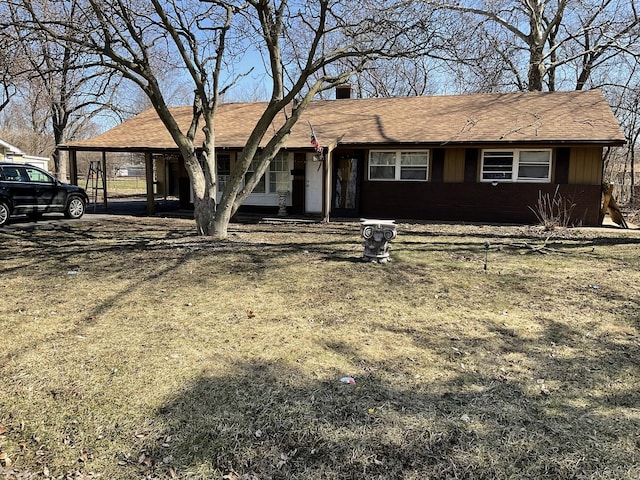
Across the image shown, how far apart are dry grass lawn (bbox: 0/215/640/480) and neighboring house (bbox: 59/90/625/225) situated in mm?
6904

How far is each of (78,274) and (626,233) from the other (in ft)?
40.8

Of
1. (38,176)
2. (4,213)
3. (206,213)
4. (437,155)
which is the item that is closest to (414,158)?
(437,155)

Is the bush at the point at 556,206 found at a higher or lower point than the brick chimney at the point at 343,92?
lower

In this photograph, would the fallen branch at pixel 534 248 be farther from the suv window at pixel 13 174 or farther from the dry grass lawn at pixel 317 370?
the suv window at pixel 13 174

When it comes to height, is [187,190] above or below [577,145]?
below

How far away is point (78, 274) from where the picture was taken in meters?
6.91

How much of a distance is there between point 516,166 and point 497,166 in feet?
1.75

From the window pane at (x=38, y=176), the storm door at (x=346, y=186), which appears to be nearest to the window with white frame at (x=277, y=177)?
the storm door at (x=346, y=186)

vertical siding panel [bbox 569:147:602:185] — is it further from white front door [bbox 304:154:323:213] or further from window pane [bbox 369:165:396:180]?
white front door [bbox 304:154:323:213]

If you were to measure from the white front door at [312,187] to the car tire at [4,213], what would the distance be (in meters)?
8.65

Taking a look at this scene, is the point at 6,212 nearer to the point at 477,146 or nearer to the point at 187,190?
the point at 187,190

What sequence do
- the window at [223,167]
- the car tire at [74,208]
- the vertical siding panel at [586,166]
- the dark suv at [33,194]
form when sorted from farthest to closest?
the window at [223,167] → the car tire at [74,208] → the vertical siding panel at [586,166] → the dark suv at [33,194]

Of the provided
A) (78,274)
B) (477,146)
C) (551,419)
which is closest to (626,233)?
(477,146)

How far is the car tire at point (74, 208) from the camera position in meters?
14.0
